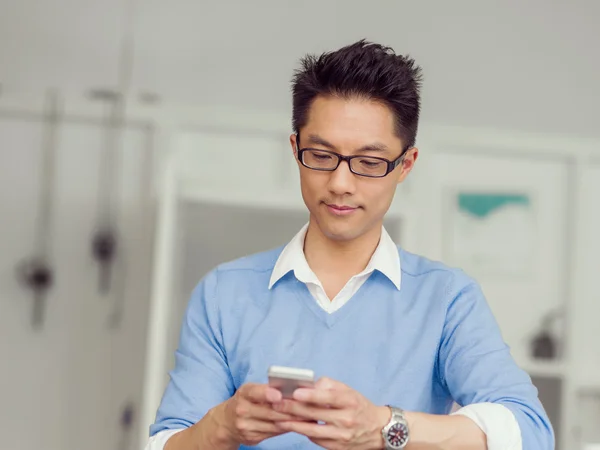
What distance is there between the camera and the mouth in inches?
54.5

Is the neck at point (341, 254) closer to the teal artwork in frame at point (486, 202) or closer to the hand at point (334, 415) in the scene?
the hand at point (334, 415)

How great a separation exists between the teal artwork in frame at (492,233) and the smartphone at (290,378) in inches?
93.0

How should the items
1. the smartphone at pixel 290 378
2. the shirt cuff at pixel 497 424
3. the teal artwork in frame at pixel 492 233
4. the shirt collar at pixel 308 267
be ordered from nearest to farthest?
the smartphone at pixel 290 378
the shirt cuff at pixel 497 424
the shirt collar at pixel 308 267
the teal artwork in frame at pixel 492 233

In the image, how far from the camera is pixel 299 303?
1.44 m

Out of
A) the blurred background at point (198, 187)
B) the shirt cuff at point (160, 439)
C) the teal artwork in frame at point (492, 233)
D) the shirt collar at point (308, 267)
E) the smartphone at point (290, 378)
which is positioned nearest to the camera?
the smartphone at point (290, 378)

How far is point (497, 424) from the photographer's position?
1.24 meters

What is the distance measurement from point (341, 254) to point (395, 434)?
39 cm

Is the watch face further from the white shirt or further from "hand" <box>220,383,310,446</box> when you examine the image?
the white shirt

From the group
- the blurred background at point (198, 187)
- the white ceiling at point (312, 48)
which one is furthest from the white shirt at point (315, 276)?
the white ceiling at point (312, 48)

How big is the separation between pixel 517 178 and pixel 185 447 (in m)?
2.50

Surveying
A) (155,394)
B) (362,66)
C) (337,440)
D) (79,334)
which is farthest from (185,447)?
(79,334)

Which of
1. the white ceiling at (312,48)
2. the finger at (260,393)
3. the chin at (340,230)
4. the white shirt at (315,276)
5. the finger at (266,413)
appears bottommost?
the finger at (266,413)

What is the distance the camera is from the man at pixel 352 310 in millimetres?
1333

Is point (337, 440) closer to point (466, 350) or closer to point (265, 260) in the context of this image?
point (466, 350)
